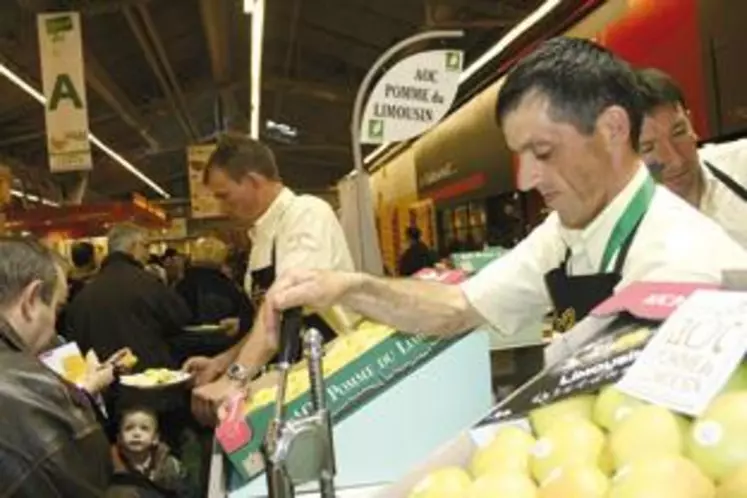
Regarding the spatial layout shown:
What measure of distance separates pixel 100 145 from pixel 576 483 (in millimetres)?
22525

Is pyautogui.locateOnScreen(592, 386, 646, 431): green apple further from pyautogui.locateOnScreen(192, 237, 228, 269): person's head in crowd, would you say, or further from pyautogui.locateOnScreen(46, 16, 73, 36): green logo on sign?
pyautogui.locateOnScreen(46, 16, 73, 36): green logo on sign

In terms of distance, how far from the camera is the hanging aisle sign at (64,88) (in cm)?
1027

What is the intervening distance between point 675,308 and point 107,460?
213 centimetres

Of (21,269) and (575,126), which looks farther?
(21,269)

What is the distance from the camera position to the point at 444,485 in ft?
4.17

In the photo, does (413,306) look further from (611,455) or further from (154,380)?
(154,380)

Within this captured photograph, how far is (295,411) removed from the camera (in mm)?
2102

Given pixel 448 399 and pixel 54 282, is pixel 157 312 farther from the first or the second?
pixel 448 399

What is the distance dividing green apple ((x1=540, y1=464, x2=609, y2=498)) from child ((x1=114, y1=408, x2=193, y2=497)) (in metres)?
3.93

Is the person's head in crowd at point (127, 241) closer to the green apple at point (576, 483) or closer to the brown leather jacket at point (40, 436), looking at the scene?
the brown leather jacket at point (40, 436)

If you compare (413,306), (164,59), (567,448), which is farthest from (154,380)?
(164,59)

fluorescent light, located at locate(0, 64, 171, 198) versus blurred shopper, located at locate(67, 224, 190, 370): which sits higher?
fluorescent light, located at locate(0, 64, 171, 198)

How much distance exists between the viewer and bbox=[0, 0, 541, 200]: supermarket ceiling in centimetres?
1253

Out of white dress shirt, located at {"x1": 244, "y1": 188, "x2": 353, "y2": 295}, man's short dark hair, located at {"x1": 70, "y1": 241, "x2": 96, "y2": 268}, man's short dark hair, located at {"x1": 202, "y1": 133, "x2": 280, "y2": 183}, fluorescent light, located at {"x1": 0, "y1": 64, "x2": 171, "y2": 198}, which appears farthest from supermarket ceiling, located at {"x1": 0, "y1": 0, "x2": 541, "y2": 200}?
white dress shirt, located at {"x1": 244, "y1": 188, "x2": 353, "y2": 295}
